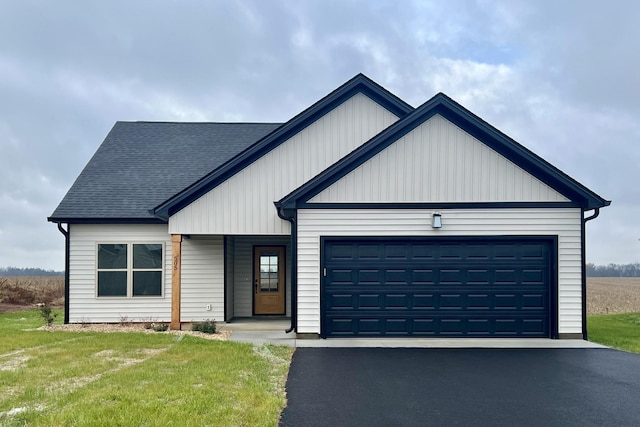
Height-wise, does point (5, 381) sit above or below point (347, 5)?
below

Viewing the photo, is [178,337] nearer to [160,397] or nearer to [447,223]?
[160,397]

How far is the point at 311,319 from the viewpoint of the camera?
1123cm

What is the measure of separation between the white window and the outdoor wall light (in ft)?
24.9

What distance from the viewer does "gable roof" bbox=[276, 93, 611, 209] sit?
437 inches

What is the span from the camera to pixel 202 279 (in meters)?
13.9

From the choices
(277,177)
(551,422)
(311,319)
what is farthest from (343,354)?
(277,177)

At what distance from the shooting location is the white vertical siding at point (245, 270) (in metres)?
15.0

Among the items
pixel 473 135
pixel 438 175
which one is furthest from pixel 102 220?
pixel 473 135

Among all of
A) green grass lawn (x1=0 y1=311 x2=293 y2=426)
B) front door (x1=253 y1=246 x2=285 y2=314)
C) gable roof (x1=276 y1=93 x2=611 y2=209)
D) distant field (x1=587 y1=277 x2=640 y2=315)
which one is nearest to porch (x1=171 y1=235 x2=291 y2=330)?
front door (x1=253 y1=246 x2=285 y2=314)

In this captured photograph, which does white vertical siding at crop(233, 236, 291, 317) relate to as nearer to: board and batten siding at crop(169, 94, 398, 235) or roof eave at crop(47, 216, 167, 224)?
board and batten siding at crop(169, 94, 398, 235)

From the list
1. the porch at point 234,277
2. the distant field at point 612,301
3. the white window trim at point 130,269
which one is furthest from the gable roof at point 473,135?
the distant field at point 612,301

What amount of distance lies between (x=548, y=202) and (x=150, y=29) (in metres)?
16.8

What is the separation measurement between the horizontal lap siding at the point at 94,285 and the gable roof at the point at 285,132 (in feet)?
6.88

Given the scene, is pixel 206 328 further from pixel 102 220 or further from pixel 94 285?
pixel 102 220
